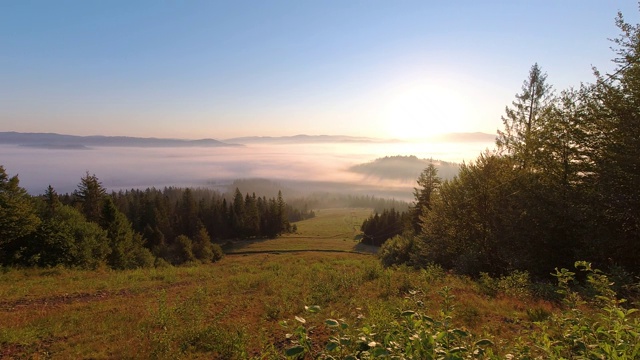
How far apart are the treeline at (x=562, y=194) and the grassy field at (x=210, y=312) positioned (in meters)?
5.47

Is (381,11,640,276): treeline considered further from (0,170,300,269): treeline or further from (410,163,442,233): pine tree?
(0,170,300,269): treeline

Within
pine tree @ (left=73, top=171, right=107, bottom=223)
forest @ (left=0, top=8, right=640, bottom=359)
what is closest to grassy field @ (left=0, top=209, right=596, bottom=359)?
forest @ (left=0, top=8, right=640, bottom=359)

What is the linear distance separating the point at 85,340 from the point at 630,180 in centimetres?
2209

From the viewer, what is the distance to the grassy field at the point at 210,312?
8500 mm

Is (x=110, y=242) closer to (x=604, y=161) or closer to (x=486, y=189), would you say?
(x=486, y=189)

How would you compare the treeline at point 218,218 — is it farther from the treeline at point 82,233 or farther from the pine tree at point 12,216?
the pine tree at point 12,216

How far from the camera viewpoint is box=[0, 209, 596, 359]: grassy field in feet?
27.9

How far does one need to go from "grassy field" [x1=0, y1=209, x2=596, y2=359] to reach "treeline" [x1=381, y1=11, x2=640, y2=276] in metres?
5.47

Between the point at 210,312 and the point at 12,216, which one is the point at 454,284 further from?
the point at 12,216

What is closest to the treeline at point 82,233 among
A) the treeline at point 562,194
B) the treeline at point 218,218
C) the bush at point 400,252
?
the treeline at point 218,218

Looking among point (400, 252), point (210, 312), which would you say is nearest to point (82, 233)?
point (210, 312)

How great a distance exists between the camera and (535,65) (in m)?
24.7

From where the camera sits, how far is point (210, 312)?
493 inches

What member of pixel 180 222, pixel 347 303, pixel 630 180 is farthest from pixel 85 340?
pixel 180 222
